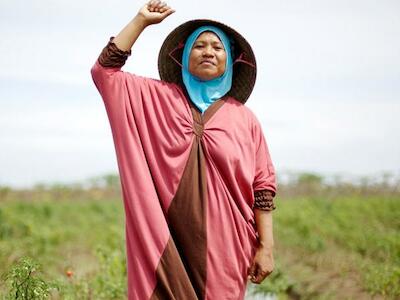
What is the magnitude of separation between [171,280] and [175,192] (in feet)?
1.09

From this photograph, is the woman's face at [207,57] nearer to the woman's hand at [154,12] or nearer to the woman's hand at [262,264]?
the woman's hand at [154,12]

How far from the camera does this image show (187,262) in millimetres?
2330

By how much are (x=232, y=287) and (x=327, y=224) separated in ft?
21.7

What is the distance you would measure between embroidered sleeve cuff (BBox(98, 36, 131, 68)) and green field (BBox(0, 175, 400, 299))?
0.99 metres

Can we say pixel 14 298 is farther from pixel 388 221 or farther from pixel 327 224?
pixel 388 221

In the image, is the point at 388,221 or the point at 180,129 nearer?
the point at 180,129

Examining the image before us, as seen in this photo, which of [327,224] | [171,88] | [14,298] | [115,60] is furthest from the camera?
[327,224]

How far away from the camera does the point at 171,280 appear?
224 centimetres

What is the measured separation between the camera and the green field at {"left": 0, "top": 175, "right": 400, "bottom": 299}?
4.15 metres

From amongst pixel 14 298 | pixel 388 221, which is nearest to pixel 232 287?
pixel 14 298

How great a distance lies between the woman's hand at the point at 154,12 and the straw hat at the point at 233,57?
0.16 m

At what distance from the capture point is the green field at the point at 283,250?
4.15 m

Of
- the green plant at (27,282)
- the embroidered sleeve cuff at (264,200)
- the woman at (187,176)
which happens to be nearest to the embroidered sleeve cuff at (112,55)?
the woman at (187,176)

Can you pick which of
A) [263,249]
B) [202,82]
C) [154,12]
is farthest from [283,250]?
[154,12]
